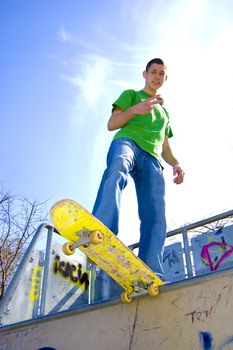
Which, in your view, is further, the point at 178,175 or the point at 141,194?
the point at 178,175


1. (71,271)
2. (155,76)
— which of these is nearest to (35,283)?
(71,271)

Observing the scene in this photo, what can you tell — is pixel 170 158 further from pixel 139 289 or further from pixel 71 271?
pixel 139 289

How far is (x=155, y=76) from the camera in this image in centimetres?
310

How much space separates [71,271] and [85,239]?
86.7 inches

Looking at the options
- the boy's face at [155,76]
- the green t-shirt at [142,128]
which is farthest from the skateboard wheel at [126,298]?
the boy's face at [155,76]

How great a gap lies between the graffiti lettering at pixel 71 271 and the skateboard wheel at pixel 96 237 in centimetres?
194

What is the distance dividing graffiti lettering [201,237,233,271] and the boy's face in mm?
2096

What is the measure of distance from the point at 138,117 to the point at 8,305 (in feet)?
5.92

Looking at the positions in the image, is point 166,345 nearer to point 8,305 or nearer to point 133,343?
point 133,343

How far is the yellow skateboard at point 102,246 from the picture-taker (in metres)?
1.68

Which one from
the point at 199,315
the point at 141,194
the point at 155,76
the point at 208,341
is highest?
the point at 155,76

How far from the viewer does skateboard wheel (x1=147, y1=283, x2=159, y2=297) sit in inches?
70.1

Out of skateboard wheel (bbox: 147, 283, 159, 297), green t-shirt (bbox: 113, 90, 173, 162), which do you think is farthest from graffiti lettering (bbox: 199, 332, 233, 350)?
green t-shirt (bbox: 113, 90, 173, 162)

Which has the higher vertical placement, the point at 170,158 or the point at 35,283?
the point at 170,158
